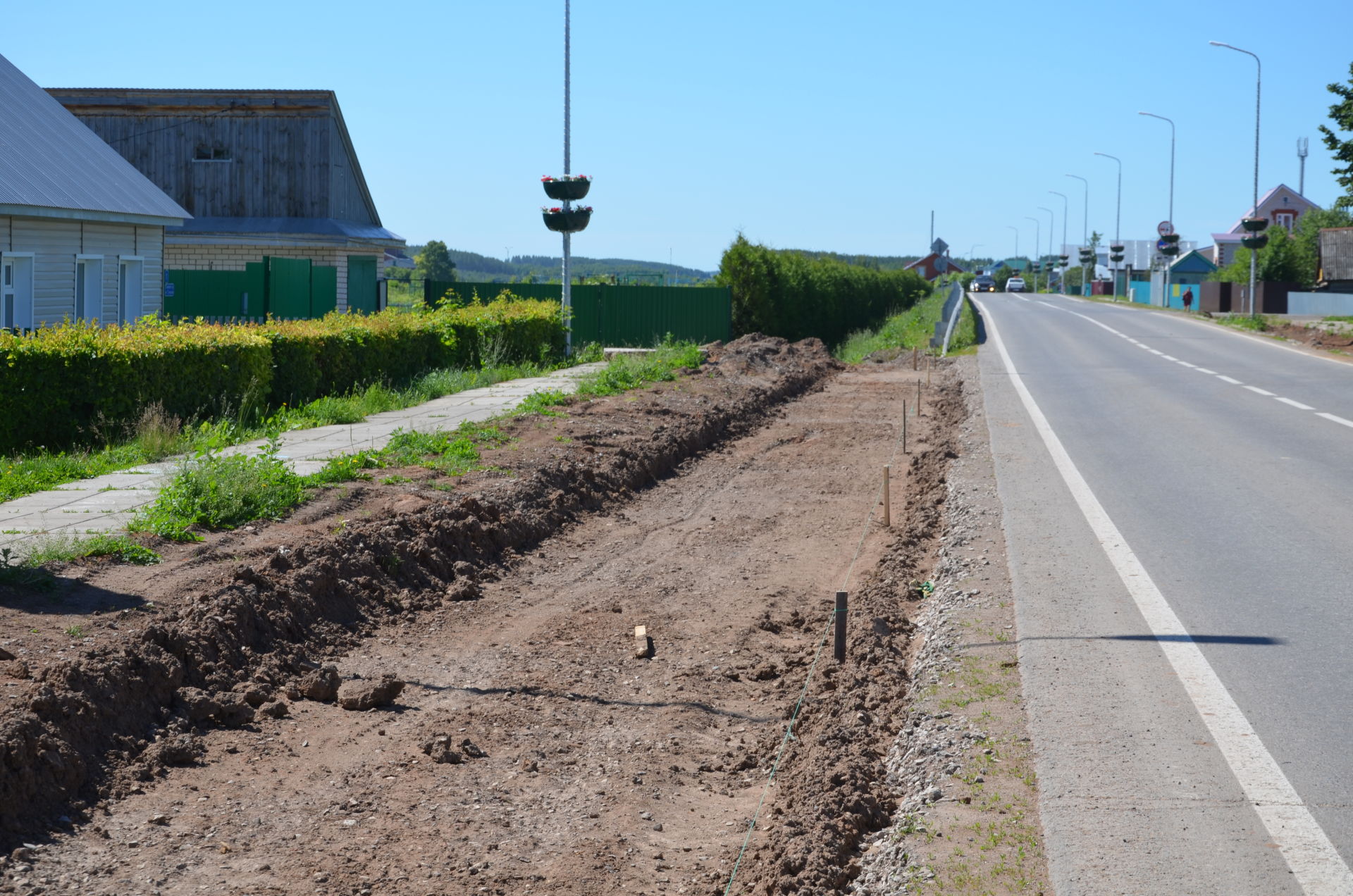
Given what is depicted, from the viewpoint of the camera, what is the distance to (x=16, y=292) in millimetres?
19141

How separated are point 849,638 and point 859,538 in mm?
3205

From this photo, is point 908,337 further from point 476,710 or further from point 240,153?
point 476,710

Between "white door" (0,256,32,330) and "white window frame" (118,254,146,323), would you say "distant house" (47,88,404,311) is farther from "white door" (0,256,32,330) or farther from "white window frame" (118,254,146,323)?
"white door" (0,256,32,330)

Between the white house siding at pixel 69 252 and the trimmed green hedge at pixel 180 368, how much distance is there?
5058 mm

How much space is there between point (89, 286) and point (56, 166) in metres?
2.08

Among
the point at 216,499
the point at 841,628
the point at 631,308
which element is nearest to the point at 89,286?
the point at 631,308

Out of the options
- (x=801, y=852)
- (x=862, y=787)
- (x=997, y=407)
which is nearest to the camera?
(x=801, y=852)

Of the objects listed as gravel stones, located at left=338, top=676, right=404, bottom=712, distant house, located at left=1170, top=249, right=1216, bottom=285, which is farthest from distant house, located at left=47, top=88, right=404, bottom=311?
distant house, located at left=1170, top=249, right=1216, bottom=285

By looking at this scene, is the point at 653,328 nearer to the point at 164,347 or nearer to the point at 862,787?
the point at 164,347

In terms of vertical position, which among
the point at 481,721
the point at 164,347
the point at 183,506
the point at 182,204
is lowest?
the point at 481,721

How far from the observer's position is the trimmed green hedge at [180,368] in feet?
37.3

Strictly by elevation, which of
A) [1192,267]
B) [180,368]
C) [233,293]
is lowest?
[180,368]

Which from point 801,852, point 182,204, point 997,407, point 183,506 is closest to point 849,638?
point 801,852

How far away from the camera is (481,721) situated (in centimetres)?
570
